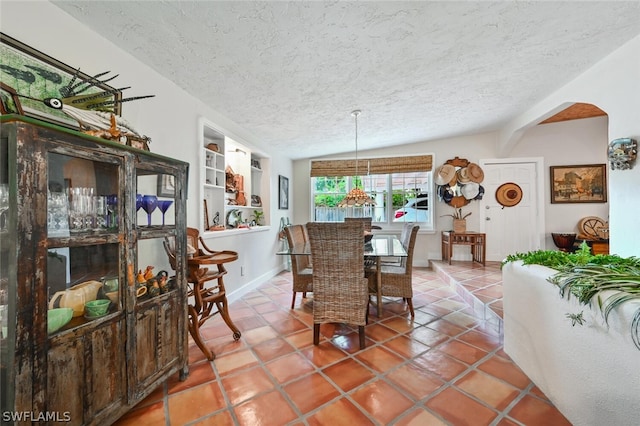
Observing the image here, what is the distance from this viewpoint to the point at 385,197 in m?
5.22

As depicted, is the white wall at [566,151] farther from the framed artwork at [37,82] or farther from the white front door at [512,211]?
the framed artwork at [37,82]

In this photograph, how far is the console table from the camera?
429cm

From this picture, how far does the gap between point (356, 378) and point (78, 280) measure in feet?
5.45

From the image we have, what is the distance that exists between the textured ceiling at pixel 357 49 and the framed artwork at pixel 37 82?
0.36 m

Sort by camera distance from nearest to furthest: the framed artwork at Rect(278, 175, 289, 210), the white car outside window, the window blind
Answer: the framed artwork at Rect(278, 175, 289, 210), the window blind, the white car outside window

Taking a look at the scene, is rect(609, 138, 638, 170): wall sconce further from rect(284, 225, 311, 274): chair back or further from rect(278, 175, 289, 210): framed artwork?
rect(278, 175, 289, 210): framed artwork

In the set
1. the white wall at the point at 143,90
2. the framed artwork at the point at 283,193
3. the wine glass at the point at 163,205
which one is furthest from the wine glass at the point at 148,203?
the framed artwork at the point at 283,193

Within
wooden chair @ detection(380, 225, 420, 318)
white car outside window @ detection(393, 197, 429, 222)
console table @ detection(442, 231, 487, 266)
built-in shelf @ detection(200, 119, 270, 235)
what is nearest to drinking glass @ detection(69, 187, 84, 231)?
built-in shelf @ detection(200, 119, 270, 235)

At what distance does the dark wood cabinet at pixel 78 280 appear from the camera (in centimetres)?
87

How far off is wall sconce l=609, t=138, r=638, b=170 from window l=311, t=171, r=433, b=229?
109 inches

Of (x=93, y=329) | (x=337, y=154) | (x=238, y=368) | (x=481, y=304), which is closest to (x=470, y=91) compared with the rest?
(x=481, y=304)

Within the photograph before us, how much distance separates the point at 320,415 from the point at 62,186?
66.0 inches

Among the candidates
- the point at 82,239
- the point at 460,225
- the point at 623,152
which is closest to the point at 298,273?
the point at 82,239

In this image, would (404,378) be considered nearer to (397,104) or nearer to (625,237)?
(625,237)
